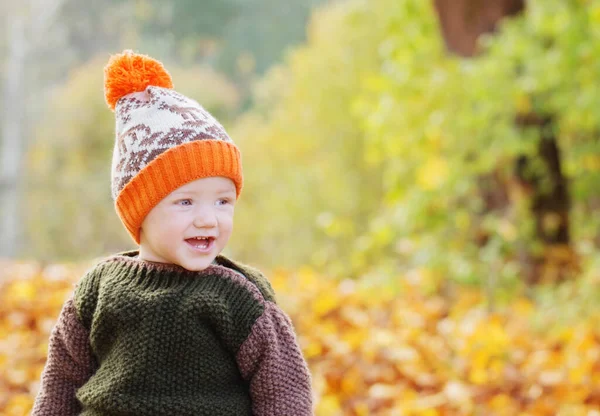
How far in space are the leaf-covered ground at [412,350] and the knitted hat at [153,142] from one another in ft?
7.02

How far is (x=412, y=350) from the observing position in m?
4.81

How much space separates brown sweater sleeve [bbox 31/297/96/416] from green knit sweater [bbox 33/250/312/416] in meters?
0.05

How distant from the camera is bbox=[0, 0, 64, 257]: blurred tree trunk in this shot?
51.9 feet

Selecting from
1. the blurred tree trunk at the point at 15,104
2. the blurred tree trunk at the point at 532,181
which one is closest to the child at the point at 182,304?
the blurred tree trunk at the point at 532,181

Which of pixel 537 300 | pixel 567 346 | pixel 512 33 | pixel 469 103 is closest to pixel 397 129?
pixel 469 103

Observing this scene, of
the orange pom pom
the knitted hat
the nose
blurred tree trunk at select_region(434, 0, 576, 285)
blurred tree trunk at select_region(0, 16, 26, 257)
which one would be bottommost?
the nose

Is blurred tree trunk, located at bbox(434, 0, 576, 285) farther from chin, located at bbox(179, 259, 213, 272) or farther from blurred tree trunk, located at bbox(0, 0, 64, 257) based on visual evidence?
blurred tree trunk, located at bbox(0, 0, 64, 257)

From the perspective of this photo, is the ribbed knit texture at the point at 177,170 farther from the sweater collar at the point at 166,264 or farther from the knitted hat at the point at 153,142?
the sweater collar at the point at 166,264

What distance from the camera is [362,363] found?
182 inches

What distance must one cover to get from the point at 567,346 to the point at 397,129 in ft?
7.06

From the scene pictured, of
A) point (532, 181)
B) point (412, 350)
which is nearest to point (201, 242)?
point (412, 350)

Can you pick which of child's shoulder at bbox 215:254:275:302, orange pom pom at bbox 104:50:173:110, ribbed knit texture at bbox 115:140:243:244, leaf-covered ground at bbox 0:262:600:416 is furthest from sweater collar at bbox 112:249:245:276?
leaf-covered ground at bbox 0:262:600:416

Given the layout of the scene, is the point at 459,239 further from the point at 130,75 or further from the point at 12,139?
the point at 12,139

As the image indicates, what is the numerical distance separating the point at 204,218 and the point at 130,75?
412 mm
